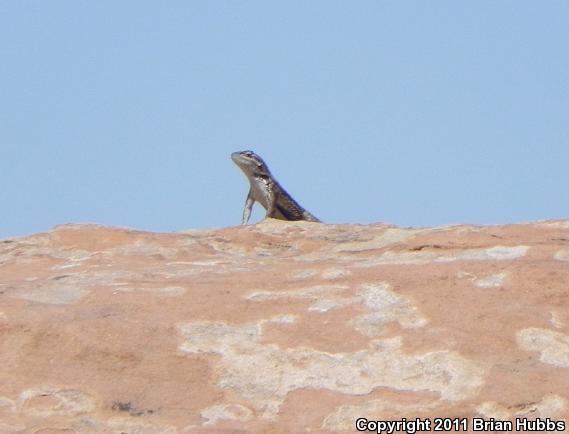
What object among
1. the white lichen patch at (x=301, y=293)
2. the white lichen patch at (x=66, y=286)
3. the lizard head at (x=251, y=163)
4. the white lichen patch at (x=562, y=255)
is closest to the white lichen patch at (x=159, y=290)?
the white lichen patch at (x=66, y=286)

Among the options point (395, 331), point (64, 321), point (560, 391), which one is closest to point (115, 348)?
point (64, 321)

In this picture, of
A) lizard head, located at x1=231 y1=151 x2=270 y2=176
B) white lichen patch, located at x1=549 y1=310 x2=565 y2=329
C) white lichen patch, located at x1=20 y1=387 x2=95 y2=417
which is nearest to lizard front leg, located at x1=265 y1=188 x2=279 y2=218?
lizard head, located at x1=231 y1=151 x2=270 y2=176

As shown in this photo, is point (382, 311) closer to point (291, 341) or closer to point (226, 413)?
point (291, 341)

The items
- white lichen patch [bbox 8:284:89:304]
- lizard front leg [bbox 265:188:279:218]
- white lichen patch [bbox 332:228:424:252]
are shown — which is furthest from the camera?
lizard front leg [bbox 265:188:279:218]

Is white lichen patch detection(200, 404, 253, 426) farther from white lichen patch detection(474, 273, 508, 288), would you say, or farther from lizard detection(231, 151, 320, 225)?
lizard detection(231, 151, 320, 225)

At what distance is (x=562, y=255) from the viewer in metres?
6.02

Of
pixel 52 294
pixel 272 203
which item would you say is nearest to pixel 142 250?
pixel 52 294

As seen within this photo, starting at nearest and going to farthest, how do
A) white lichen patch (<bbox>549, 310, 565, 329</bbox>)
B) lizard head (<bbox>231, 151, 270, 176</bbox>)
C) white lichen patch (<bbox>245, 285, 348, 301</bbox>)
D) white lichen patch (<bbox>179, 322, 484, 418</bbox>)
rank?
white lichen patch (<bbox>179, 322, 484, 418</bbox>) < white lichen patch (<bbox>549, 310, 565, 329</bbox>) < white lichen patch (<bbox>245, 285, 348, 301</bbox>) < lizard head (<bbox>231, 151, 270, 176</bbox>)

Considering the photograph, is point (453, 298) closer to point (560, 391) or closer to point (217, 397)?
point (560, 391)

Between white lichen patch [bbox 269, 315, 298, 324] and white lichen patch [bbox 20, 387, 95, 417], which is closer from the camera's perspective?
white lichen patch [bbox 20, 387, 95, 417]

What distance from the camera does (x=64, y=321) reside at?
5.28 m

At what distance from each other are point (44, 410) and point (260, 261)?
223cm

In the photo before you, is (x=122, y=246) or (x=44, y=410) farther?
(x=122, y=246)

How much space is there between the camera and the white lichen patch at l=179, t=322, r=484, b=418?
477 centimetres
